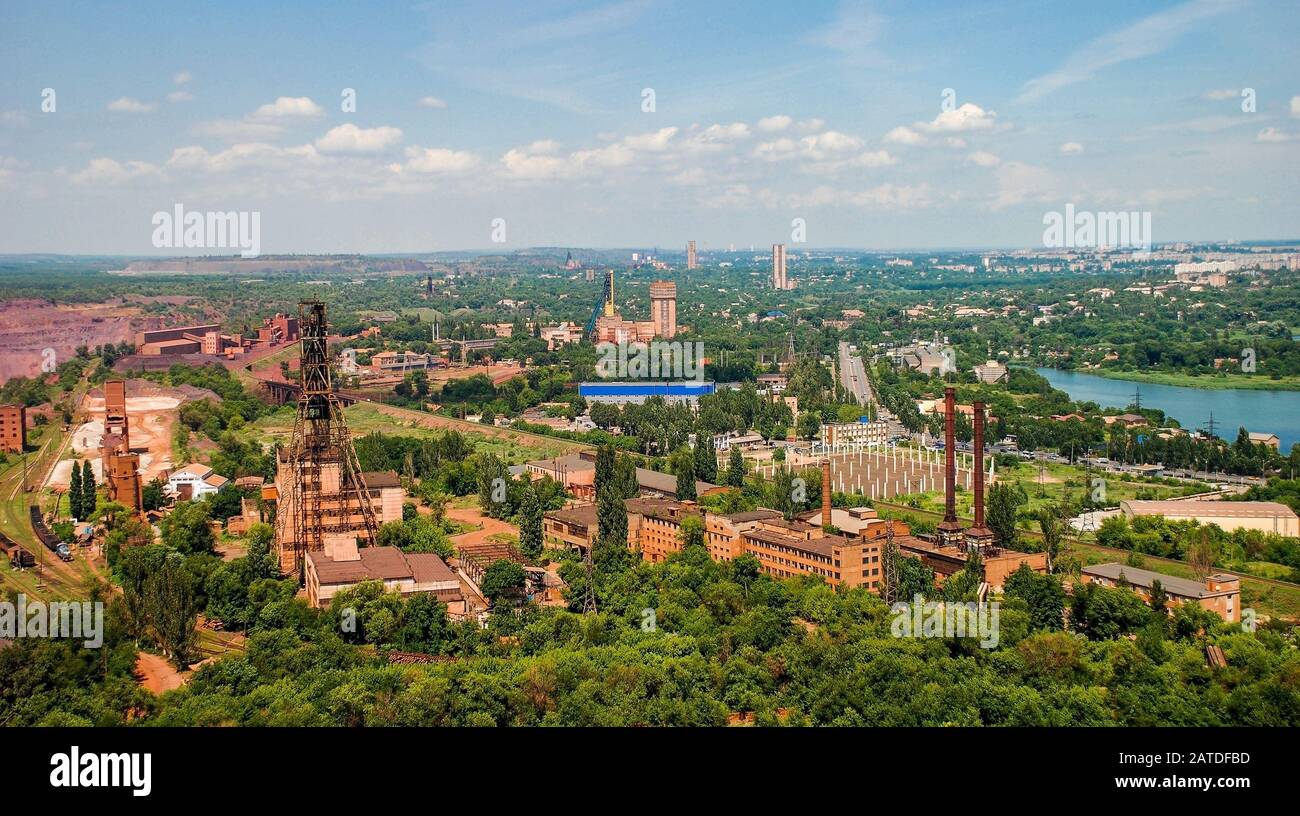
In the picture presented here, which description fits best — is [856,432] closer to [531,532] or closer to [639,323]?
[531,532]

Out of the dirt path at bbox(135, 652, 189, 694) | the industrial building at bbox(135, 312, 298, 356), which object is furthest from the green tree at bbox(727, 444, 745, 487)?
the industrial building at bbox(135, 312, 298, 356)

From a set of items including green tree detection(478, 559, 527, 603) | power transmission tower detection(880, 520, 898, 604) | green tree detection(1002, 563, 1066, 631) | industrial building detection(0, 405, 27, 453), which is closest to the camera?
green tree detection(1002, 563, 1066, 631)

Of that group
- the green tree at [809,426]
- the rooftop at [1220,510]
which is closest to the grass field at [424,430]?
the green tree at [809,426]

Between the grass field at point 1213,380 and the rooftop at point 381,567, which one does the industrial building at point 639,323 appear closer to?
the grass field at point 1213,380

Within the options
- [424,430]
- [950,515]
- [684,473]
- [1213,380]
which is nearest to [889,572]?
[950,515]

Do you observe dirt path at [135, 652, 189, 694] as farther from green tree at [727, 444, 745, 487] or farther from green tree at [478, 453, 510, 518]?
green tree at [727, 444, 745, 487]
